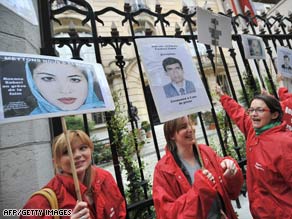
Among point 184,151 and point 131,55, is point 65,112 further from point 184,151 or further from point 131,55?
point 131,55

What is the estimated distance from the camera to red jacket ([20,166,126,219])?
48.3 inches

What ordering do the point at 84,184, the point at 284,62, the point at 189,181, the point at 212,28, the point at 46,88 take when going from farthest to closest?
1. the point at 284,62
2. the point at 212,28
3. the point at 189,181
4. the point at 84,184
5. the point at 46,88

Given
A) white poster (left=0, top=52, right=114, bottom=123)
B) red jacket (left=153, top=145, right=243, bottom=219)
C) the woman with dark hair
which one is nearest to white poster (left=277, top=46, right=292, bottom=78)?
the woman with dark hair

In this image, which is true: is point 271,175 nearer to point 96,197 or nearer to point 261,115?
point 261,115

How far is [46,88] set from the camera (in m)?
1.19

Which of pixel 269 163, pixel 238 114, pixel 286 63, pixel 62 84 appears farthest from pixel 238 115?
pixel 62 84

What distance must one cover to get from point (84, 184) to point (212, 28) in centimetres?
198

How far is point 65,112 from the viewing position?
1.19 meters

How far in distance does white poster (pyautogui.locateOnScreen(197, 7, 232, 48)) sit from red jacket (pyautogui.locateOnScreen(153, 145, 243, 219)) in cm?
116

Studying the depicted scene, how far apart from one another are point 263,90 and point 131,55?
13.5 metres

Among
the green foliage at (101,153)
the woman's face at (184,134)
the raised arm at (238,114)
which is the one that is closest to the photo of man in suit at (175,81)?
the woman's face at (184,134)

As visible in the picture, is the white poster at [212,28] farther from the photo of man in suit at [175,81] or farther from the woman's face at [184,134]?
the woman's face at [184,134]

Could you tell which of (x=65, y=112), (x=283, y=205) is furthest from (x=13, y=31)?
(x=283, y=205)

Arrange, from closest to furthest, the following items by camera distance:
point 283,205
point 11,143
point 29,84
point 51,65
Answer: point 29,84
point 51,65
point 11,143
point 283,205
